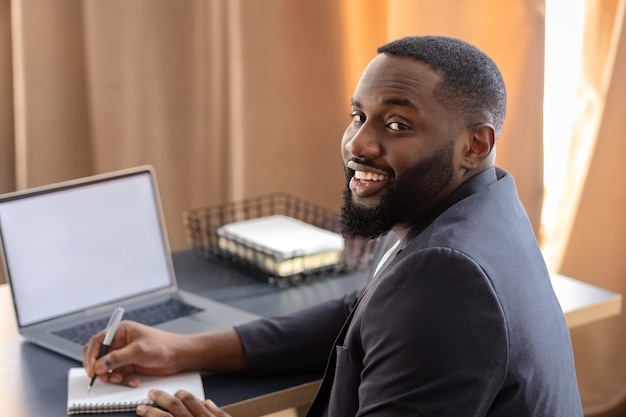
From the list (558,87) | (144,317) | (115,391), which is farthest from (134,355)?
(558,87)

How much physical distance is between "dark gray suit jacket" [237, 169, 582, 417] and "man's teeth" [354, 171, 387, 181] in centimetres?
8

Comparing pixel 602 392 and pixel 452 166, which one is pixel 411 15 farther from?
pixel 452 166

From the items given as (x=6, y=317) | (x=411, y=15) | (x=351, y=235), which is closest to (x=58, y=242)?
(x=6, y=317)

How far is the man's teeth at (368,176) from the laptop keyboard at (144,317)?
1.97ft

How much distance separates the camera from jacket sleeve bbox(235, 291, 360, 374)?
1.54 metres

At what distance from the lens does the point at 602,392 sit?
102 inches

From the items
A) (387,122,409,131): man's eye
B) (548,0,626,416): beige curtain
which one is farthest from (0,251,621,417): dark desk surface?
(548,0,626,416): beige curtain

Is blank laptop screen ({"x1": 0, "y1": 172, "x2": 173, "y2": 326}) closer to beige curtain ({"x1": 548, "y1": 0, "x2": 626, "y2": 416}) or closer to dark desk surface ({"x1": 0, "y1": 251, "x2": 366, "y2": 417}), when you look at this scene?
dark desk surface ({"x1": 0, "y1": 251, "x2": 366, "y2": 417})

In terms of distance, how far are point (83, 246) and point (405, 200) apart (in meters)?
0.75

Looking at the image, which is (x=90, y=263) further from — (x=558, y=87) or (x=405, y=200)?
(x=558, y=87)

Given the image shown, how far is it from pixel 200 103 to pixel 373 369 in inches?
66.3

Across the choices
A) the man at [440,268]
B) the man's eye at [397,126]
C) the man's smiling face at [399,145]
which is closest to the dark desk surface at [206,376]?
the man at [440,268]

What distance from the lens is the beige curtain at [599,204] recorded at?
93.4 inches

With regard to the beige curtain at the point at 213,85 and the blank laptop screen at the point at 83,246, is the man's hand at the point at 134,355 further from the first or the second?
the beige curtain at the point at 213,85
